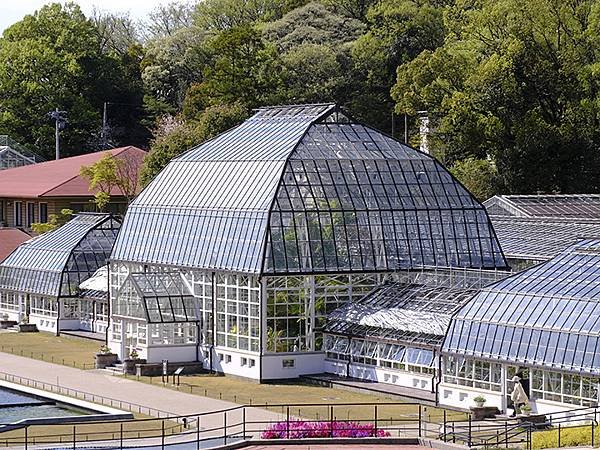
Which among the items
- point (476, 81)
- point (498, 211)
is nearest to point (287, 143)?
point (498, 211)

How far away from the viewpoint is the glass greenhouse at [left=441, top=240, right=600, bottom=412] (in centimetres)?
4459

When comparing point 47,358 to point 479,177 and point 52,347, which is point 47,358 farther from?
point 479,177

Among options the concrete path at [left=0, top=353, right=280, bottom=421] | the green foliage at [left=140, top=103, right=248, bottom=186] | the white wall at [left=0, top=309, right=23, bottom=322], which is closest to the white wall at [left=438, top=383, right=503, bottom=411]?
the concrete path at [left=0, top=353, right=280, bottom=421]

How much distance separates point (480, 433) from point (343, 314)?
14737 mm

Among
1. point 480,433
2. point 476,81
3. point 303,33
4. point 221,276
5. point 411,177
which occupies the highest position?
point 303,33

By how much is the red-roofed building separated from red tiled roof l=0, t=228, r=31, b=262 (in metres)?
4.43

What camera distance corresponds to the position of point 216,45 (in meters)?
106

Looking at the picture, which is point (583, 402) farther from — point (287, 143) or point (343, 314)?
point (287, 143)

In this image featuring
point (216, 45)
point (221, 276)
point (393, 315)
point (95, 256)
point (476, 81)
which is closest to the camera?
point (393, 315)

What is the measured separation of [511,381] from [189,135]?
4888 centimetres

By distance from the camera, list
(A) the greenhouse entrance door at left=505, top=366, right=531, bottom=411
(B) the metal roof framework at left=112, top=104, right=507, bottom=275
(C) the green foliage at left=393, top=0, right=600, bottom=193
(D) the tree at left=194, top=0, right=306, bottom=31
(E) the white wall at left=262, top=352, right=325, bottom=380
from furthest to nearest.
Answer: (D) the tree at left=194, top=0, right=306, bottom=31 → (C) the green foliage at left=393, top=0, right=600, bottom=193 → (B) the metal roof framework at left=112, top=104, right=507, bottom=275 → (E) the white wall at left=262, top=352, right=325, bottom=380 → (A) the greenhouse entrance door at left=505, top=366, right=531, bottom=411

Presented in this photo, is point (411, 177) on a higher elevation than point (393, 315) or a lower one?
higher

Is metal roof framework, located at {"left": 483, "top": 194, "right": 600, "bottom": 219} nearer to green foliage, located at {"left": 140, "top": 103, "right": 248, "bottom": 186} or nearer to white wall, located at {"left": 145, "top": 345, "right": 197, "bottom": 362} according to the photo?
white wall, located at {"left": 145, "top": 345, "right": 197, "bottom": 362}

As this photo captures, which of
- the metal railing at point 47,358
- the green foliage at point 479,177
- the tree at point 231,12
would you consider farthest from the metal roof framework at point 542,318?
the tree at point 231,12
